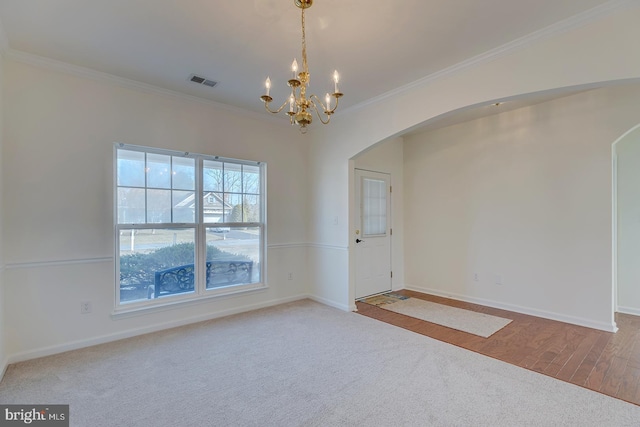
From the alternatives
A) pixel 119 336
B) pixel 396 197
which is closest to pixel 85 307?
pixel 119 336

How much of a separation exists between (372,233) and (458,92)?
2.61m

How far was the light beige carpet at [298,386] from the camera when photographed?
197 centimetres

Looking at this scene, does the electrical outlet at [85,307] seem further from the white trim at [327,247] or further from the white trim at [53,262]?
the white trim at [327,247]

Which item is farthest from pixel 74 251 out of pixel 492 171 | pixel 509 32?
pixel 492 171

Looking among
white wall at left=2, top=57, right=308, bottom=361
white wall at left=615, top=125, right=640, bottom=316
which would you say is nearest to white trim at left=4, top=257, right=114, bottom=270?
white wall at left=2, top=57, right=308, bottom=361

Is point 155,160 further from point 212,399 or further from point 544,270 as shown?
point 544,270

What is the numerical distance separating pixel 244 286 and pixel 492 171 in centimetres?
402

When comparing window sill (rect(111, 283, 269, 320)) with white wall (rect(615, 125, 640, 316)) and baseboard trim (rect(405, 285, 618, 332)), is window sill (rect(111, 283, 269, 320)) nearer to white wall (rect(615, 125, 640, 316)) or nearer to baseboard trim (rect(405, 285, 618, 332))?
baseboard trim (rect(405, 285, 618, 332))

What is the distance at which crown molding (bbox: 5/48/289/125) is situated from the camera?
2770 mm

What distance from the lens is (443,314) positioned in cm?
403

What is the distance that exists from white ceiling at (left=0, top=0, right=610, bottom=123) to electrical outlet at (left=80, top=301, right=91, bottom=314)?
2421 millimetres

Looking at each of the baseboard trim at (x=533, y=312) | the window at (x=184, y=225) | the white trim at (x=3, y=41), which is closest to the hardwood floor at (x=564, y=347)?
the baseboard trim at (x=533, y=312)

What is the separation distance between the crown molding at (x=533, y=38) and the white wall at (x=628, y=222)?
2628 mm

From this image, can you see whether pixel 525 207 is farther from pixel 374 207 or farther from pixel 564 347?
pixel 374 207
